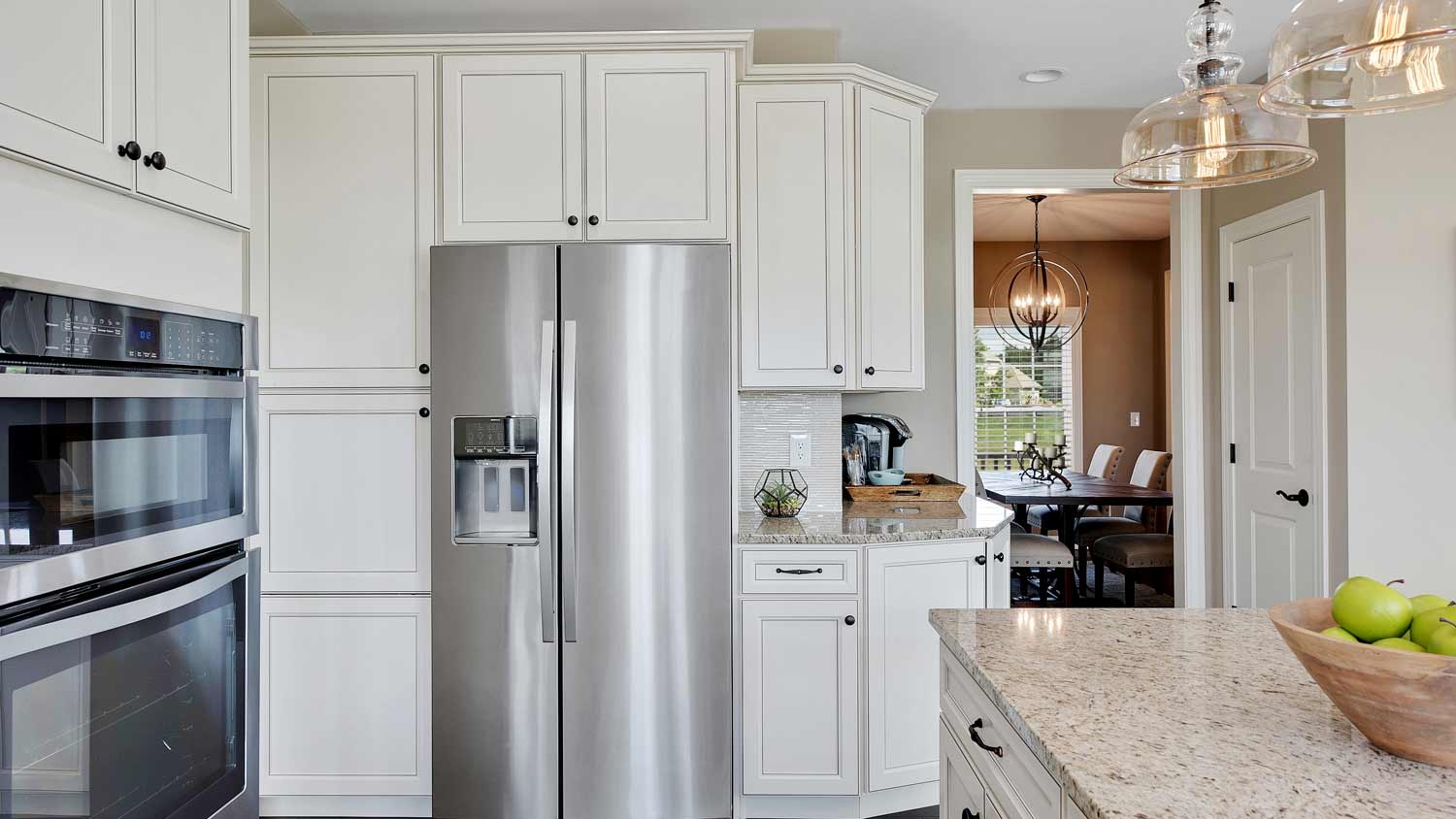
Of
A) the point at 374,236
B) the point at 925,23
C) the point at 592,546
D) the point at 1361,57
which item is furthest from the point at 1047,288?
the point at 1361,57

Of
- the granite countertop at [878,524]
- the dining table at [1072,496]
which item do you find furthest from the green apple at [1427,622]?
the dining table at [1072,496]

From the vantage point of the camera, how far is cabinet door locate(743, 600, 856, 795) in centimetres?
239

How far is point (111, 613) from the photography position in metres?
1.15

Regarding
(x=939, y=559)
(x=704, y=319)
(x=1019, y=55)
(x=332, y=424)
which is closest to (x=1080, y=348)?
(x=1019, y=55)

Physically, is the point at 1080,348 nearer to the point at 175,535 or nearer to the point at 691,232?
the point at 691,232

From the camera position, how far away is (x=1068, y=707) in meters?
1.06

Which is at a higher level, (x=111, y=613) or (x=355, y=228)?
(x=355, y=228)

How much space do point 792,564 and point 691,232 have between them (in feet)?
3.51

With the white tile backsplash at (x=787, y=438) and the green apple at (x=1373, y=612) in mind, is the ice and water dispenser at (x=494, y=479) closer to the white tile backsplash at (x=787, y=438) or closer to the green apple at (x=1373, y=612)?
the white tile backsplash at (x=787, y=438)

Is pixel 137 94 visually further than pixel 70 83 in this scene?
Yes

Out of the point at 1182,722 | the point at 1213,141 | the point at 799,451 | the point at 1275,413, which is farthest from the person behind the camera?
the point at 1275,413

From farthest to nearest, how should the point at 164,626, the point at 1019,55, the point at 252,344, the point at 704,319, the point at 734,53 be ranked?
the point at 1019,55, the point at 734,53, the point at 704,319, the point at 252,344, the point at 164,626

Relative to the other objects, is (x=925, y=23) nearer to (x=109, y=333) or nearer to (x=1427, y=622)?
(x=1427, y=622)

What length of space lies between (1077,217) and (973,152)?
2.75 meters
